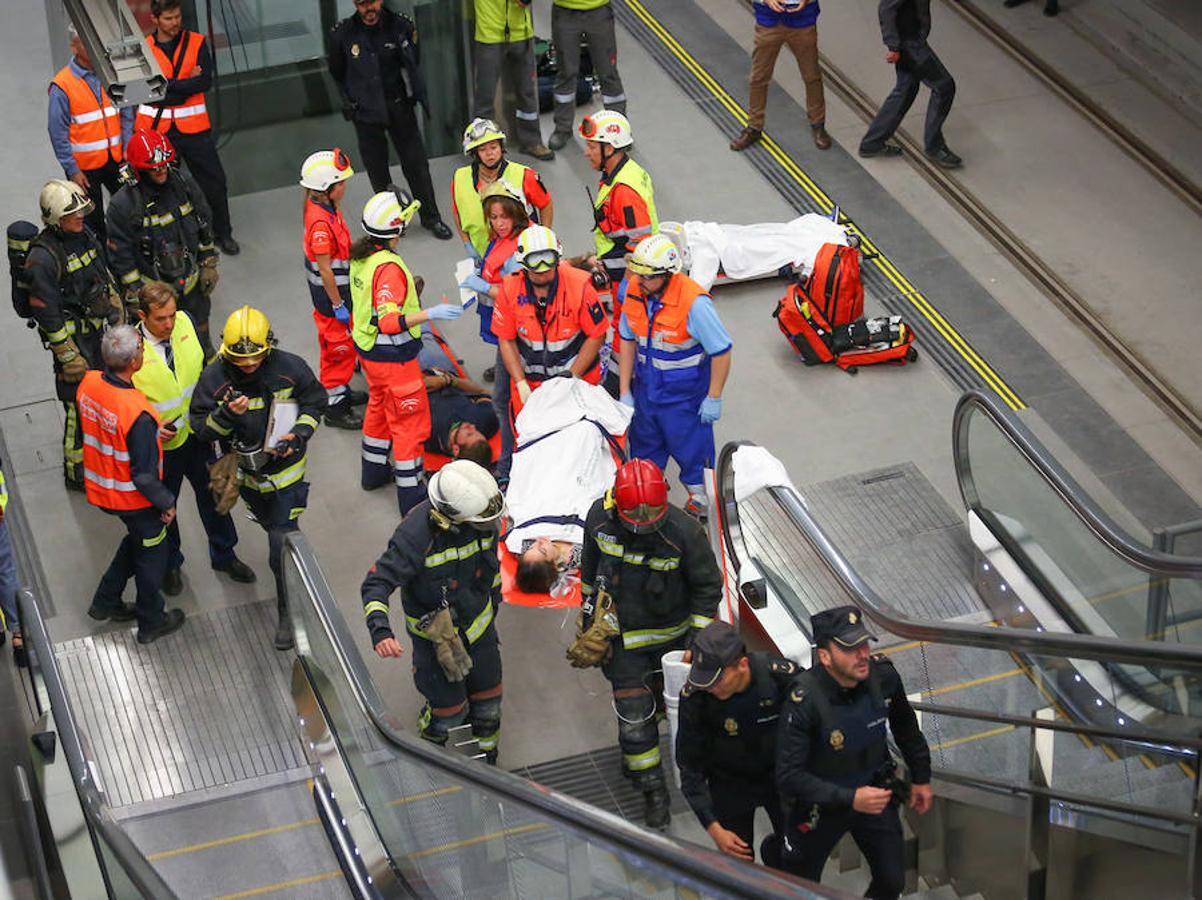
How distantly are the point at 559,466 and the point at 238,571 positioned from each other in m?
1.85

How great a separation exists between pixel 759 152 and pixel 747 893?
9.68 meters

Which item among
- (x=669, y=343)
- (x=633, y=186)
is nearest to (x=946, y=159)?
→ (x=633, y=186)

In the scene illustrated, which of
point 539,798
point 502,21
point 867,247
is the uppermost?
point 539,798

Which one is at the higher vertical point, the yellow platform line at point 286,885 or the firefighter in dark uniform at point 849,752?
the firefighter in dark uniform at point 849,752

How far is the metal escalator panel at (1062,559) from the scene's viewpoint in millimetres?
7496

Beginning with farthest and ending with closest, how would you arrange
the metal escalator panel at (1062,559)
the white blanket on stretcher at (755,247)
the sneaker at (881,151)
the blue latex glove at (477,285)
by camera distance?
1. the sneaker at (881,151)
2. the white blanket on stretcher at (755,247)
3. the blue latex glove at (477,285)
4. the metal escalator panel at (1062,559)

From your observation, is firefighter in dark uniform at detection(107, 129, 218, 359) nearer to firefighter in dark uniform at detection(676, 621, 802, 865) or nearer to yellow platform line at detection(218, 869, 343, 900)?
yellow platform line at detection(218, 869, 343, 900)

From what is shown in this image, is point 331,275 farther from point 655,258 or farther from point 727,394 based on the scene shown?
point 727,394

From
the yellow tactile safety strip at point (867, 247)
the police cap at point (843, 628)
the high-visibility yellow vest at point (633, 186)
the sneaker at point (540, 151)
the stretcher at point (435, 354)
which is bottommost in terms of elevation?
the yellow tactile safety strip at point (867, 247)

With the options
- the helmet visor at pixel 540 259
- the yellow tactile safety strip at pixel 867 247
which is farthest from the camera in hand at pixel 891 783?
the yellow tactile safety strip at pixel 867 247

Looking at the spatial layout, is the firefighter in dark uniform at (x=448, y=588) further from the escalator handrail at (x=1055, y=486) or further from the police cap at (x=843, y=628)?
the escalator handrail at (x=1055, y=486)

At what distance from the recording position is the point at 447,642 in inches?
302

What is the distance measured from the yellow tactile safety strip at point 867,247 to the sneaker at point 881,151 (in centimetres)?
56

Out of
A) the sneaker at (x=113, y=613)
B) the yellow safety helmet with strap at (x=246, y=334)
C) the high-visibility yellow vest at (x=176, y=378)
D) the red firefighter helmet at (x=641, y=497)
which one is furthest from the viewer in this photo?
the sneaker at (x=113, y=613)
